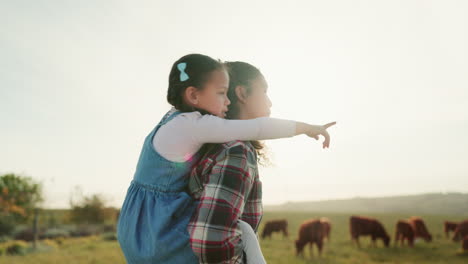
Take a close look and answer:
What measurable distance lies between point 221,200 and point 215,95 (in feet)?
2.80

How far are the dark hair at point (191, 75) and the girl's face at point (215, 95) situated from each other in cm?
4

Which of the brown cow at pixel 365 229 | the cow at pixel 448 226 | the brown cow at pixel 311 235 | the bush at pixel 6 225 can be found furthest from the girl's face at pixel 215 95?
the bush at pixel 6 225

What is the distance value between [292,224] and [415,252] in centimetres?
1835

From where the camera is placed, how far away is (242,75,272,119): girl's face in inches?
96.0

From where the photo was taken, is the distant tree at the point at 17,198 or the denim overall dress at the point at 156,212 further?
the distant tree at the point at 17,198

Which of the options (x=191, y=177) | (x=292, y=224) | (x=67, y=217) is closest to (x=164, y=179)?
(x=191, y=177)

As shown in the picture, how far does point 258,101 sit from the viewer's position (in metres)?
2.47

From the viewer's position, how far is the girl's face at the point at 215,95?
2230mm

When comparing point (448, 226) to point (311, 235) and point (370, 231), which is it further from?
point (311, 235)

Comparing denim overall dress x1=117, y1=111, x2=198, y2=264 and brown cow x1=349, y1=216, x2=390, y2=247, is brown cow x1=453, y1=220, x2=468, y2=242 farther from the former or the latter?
denim overall dress x1=117, y1=111, x2=198, y2=264

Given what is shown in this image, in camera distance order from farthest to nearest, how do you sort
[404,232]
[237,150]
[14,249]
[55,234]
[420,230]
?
[55,234] < [420,230] < [404,232] < [14,249] < [237,150]

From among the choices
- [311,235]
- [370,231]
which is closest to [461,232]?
[370,231]

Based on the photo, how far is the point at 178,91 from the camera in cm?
234

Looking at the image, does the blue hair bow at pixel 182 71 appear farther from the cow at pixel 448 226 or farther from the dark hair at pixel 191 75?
the cow at pixel 448 226
